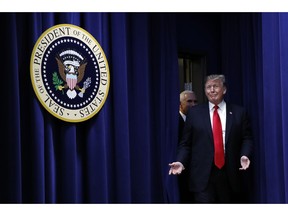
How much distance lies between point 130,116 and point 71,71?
1.90 ft

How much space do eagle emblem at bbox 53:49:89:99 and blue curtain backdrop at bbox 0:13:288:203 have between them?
0.18 m

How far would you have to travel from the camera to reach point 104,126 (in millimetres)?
2824

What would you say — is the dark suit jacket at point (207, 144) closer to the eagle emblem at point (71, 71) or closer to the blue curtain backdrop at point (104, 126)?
the blue curtain backdrop at point (104, 126)

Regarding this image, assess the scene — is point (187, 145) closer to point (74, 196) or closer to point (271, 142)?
point (271, 142)

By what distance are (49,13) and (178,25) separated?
1.25 meters

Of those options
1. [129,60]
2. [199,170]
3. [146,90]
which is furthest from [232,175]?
[129,60]

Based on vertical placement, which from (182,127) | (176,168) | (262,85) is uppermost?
(262,85)

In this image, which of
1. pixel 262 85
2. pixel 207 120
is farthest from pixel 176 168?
pixel 262 85

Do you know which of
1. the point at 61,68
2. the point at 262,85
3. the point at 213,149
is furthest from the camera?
the point at 262,85

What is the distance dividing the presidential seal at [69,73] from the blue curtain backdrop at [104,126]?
0.17ft

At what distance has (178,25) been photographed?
3553mm

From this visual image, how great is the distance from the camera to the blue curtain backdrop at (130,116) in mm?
2480

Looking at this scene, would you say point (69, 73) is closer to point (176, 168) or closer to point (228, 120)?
point (176, 168)

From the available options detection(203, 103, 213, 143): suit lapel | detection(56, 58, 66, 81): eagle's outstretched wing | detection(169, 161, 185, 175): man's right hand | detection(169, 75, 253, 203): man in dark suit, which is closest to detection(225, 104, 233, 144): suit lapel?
detection(169, 75, 253, 203): man in dark suit
